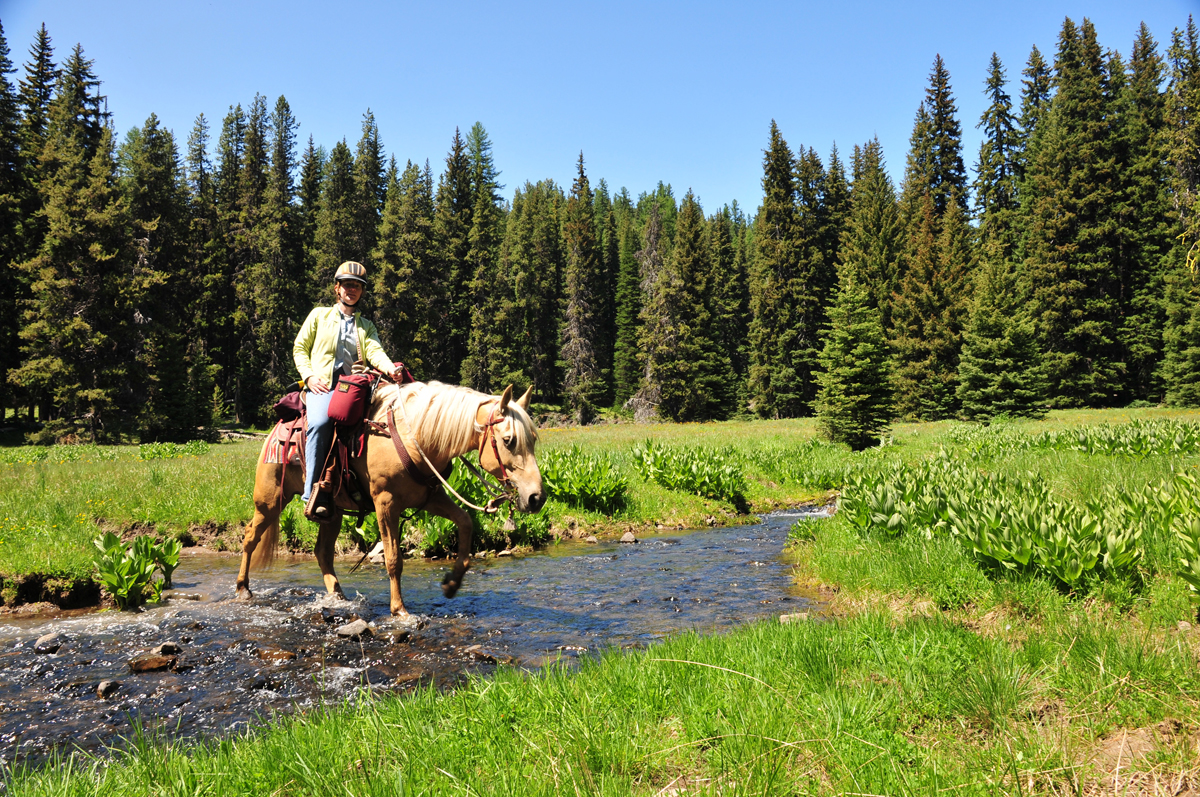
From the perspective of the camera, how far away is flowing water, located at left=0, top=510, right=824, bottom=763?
176 inches

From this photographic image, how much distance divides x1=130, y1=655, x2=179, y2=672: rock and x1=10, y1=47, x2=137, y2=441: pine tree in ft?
117

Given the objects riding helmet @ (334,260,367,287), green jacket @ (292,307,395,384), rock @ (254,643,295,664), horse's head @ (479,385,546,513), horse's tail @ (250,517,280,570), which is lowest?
rock @ (254,643,295,664)

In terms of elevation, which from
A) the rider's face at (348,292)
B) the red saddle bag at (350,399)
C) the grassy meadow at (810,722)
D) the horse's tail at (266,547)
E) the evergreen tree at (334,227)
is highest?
the evergreen tree at (334,227)

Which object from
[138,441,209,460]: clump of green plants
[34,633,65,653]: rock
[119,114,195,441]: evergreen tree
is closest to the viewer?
[34,633,65,653]: rock

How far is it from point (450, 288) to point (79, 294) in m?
30.6

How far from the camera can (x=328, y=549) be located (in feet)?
24.7

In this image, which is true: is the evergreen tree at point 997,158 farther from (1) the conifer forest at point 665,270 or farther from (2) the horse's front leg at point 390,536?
(2) the horse's front leg at point 390,536

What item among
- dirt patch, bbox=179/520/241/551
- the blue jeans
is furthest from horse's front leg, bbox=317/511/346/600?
dirt patch, bbox=179/520/241/551

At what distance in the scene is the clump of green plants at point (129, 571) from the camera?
723cm

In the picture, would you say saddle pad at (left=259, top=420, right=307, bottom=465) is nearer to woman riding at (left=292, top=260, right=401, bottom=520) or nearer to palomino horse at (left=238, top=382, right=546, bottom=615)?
woman riding at (left=292, top=260, right=401, bottom=520)

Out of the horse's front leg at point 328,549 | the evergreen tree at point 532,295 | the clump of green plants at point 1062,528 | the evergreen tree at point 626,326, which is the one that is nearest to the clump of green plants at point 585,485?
the horse's front leg at point 328,549

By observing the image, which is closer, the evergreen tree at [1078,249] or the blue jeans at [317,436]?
the blue jeans at [317,436]

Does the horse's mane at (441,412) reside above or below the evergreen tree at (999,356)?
below

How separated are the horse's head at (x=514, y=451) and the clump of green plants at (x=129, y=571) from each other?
14.7ft
